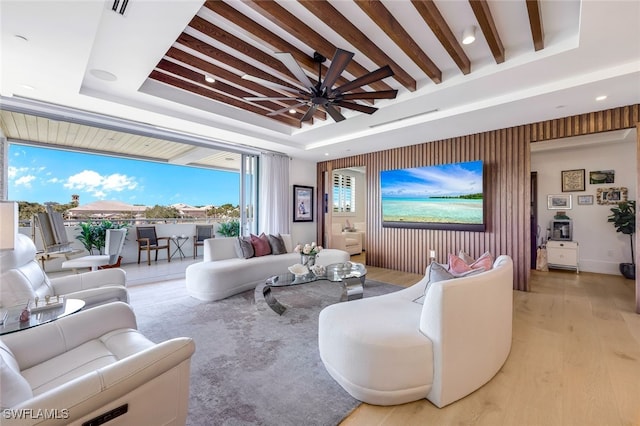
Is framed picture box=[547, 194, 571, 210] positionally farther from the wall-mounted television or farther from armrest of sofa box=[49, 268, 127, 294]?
armrest of sofa box=[49, 268, 127, 294]

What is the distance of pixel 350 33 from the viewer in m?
2.35

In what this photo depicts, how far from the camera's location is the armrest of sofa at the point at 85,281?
2.55 metres

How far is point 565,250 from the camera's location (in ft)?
17.9

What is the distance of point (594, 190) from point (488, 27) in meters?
5.25

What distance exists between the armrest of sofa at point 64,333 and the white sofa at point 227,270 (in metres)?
1.77

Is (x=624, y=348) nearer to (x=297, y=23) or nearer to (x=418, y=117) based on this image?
(x=418, y=117)

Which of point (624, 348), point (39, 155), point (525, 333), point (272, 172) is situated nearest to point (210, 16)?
point (272, 172)

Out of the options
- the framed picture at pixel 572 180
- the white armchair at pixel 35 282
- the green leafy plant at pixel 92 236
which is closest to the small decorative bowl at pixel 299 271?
the white armchair at pixel 35 282

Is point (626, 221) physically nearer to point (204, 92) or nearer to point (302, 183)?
point (302, 183)

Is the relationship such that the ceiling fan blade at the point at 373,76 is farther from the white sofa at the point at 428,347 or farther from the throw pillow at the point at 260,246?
the throw pillow at the point at 260,246

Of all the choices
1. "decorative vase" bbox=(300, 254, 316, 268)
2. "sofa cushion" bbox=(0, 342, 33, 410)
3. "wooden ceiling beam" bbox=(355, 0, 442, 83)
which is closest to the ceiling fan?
"wooden ceiling beam" bbox=(355, 0, 442, 83)

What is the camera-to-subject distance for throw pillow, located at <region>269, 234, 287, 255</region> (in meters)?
4.86

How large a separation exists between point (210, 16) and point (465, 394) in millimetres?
3443

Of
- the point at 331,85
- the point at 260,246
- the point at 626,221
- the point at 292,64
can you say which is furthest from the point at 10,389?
the point at 626,221
